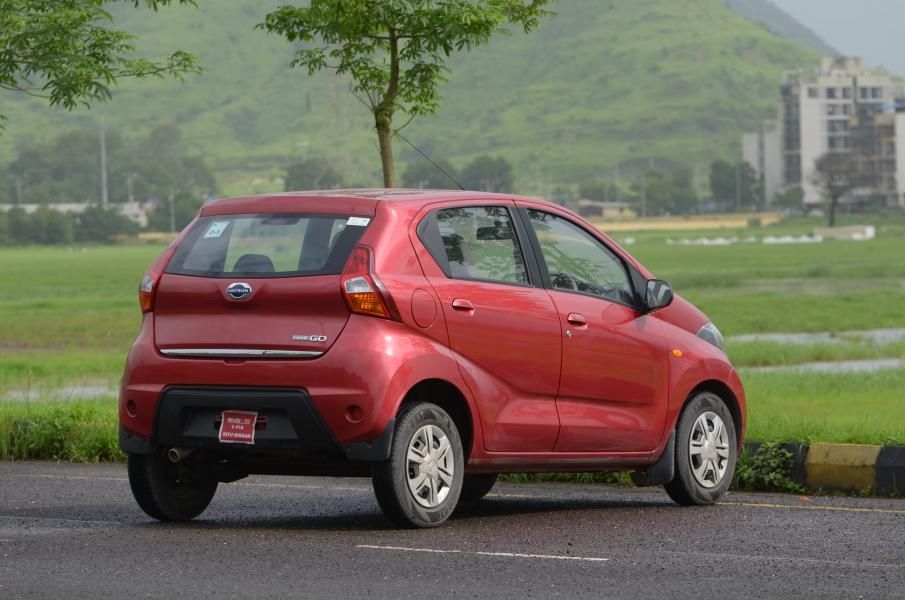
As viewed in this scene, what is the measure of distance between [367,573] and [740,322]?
4023 centimetres

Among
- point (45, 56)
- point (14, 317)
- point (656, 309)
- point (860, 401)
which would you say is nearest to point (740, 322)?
point (14, 317)

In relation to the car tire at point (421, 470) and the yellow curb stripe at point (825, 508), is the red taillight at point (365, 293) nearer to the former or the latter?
the car tire at point (421, 470)

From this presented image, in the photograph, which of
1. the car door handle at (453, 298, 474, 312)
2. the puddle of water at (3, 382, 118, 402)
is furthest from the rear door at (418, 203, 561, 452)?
the puddle of water at (3, 382, 118, 402)

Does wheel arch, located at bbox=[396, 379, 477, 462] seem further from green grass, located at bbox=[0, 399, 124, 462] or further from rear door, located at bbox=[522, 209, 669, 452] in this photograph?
green grass, located at bbox=[0, 399, 124, 462]

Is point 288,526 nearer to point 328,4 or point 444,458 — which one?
point 444,458

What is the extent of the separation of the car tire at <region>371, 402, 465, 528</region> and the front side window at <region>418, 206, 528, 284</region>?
2.58 feet

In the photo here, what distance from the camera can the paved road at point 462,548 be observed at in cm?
751

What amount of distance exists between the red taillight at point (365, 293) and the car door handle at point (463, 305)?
45cm

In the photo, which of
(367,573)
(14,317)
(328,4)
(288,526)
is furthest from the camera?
(14,317)

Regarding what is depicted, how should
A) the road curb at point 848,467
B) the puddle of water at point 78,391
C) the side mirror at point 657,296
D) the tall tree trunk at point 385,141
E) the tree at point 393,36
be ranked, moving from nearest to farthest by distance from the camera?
the side mirror at point 657,296
the road curb at point 848,467
the tree at point 393,36
the tall tree trunk at point 385,141
the puddle of water at point 78,391

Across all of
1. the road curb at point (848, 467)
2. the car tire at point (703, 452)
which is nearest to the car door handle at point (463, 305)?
the car tire at point (703, 452)

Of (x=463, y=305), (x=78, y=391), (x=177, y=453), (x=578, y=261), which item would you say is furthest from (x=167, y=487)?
(x=78, y=391)

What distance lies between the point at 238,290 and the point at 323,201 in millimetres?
637

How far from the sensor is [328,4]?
1551 centimetres
